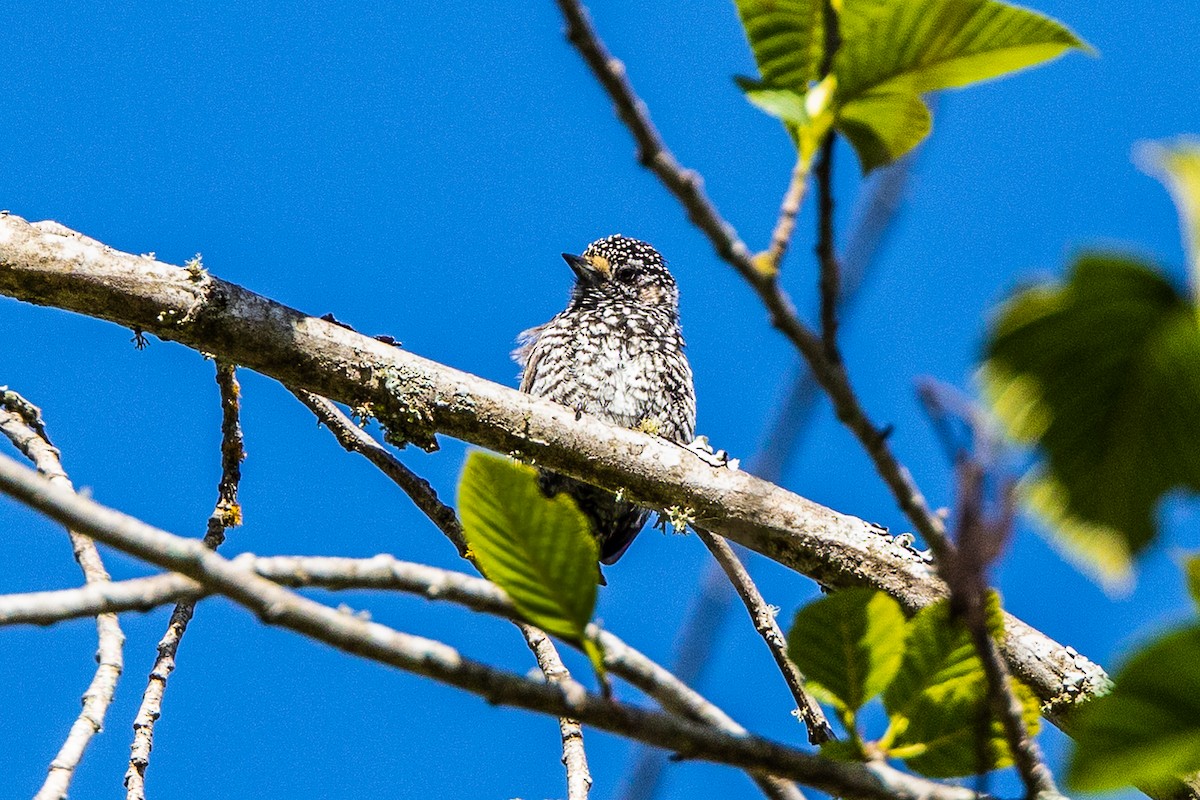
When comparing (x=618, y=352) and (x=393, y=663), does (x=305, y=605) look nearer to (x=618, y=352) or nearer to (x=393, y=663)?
(x=393, y=663)

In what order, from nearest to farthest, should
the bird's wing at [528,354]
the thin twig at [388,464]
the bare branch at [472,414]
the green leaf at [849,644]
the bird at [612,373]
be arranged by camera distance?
the green leaf at [849,644] < the bare branch at [472,414] < the thin twig at [388,464] < the bird at [612,373] < the bird's wing at [528,354]

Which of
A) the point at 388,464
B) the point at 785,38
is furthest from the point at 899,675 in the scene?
the point at 388,464

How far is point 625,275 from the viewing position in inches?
270

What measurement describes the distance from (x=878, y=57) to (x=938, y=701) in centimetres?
68

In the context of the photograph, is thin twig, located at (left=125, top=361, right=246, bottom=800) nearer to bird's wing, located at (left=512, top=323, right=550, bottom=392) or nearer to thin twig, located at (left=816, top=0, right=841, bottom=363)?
thin twig, located at (left=816, top=0, right=841, bottom=363)

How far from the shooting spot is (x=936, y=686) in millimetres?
1380

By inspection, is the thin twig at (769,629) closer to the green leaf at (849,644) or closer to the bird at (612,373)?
the green leaf at (849,644)

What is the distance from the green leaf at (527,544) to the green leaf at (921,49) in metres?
0.45

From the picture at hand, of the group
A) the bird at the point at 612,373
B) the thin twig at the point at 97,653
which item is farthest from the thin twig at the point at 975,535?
the bird at the point at 612,373

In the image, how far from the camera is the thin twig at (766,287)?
103 cm

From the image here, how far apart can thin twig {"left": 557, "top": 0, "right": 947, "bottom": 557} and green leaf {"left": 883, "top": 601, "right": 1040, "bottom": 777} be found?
0.28m

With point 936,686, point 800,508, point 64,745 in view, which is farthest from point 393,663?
point 800,508

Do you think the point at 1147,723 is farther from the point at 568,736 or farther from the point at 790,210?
the point at 568,736

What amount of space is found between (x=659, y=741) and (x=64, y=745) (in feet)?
4.53
